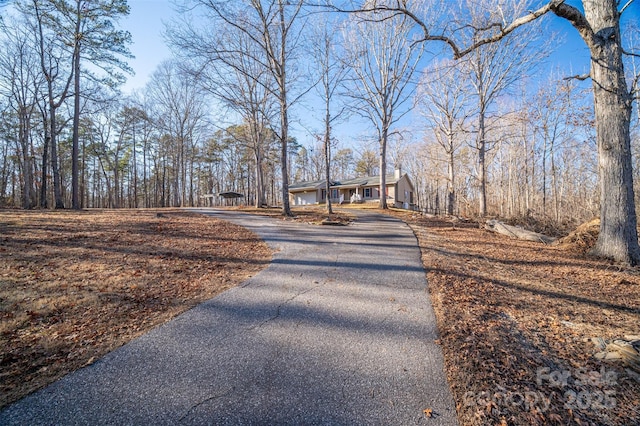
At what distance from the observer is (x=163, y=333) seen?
277 centimetres

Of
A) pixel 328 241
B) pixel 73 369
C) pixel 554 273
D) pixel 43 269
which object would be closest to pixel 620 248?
pixel 554 273

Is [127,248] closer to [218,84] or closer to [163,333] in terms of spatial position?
[163,333]

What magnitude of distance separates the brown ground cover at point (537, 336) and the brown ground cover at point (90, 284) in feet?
10.6

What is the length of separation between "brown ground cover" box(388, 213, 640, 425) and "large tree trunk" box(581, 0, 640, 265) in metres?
0.72

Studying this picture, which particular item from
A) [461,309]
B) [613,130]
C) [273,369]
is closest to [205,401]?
[273,369]

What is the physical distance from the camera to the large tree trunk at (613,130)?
5223 millimetres

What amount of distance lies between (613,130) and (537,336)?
5581 mm

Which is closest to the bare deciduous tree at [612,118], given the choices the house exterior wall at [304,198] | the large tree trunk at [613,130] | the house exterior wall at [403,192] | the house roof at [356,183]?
the large tree trunk at [613,130]

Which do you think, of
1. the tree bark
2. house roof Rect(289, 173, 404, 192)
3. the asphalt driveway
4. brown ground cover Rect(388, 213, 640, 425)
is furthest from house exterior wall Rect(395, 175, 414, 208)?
the asphalt driveway

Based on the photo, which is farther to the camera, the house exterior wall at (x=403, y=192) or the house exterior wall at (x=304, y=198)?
the house exterior wall at (x=304, y=198)

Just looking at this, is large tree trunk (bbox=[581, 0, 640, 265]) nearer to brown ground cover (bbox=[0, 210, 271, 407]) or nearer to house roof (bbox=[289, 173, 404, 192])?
brown ground cover (bbox=[0, 210, 271, 407])

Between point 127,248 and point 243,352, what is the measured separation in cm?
544

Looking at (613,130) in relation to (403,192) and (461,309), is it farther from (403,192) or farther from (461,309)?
(403,192)

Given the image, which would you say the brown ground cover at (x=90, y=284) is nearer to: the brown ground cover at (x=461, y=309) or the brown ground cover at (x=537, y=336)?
the brown ground cover at (x=461, y=309)
